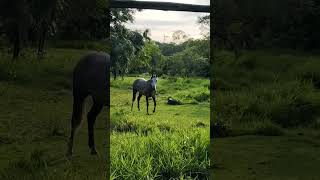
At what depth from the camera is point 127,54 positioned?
3.76 m

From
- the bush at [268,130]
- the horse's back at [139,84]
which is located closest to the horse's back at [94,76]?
the horse's back at [139,84]

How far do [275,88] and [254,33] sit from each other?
2.01 ft

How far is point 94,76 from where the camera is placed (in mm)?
3693

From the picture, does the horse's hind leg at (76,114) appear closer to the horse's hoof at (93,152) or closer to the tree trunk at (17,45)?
the horse's hoof at (93,152)

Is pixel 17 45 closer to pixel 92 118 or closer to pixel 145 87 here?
pixel 92 118

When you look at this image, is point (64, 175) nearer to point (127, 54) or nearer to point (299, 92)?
point (127, 54)

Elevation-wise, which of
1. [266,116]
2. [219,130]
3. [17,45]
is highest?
[17,45]

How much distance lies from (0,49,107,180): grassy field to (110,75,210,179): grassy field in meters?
0.16

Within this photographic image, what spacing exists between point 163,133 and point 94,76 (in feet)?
2.41

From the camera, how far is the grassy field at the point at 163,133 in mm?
3725

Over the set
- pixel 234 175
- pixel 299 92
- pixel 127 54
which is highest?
pixel 127 54

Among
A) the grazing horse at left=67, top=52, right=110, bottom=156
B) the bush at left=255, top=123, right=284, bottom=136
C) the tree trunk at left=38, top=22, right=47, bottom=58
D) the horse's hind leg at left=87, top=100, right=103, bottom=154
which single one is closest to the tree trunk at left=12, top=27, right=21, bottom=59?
the tree trunk at left=38, top=22, right=47, bottom=58

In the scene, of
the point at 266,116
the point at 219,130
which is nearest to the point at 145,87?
the point at 219,130

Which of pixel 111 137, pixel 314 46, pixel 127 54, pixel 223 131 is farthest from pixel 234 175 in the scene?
pixel 314 46
